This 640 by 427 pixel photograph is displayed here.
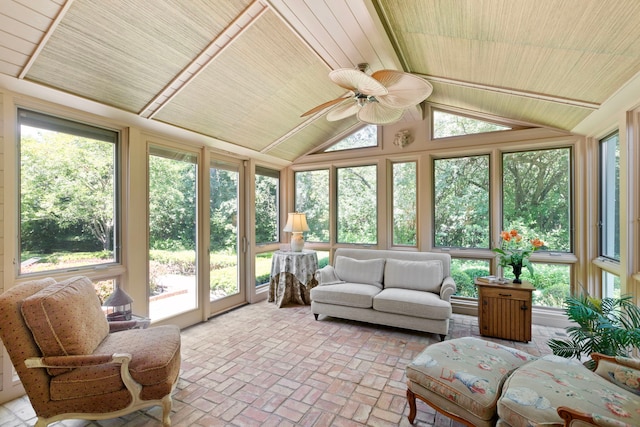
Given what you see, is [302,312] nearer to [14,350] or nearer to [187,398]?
[187,398]

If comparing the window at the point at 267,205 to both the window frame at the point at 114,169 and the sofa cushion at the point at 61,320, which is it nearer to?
the window frame at the point at 114,169

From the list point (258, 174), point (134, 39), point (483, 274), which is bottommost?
point (483, 274)

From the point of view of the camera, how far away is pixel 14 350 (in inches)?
64.5

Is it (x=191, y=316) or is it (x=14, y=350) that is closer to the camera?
(x=14, y=350)

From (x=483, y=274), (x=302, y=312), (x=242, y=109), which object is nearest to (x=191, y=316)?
(x=302, y=312)

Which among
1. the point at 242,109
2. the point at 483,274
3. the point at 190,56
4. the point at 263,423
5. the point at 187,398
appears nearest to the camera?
the point at 263,423

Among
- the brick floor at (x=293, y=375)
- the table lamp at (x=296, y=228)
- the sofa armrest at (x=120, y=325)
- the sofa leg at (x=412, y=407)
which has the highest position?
the table lamp at (x=296, y=228)

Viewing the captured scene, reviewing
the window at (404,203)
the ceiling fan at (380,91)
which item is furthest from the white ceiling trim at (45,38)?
the window at (404,203)

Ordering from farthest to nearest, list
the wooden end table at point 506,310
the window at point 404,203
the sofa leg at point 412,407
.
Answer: the window at point 404,203 → the wooden end table at point 506,310 → the sofa leg at point 412,407

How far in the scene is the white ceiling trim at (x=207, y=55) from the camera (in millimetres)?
2193

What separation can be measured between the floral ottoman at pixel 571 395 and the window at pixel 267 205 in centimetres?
396

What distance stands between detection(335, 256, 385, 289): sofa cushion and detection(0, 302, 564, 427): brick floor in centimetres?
60

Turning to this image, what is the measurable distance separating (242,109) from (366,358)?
3124mm

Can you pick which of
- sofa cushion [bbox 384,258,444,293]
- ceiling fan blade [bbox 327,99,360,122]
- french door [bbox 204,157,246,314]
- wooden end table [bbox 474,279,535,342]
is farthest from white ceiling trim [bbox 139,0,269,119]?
wooden end table [bbox 474,279,535,342]
